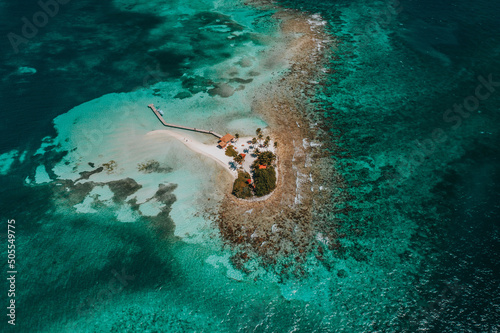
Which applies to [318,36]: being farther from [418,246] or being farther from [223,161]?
[418,246]

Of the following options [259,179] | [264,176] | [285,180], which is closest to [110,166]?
[259,179]

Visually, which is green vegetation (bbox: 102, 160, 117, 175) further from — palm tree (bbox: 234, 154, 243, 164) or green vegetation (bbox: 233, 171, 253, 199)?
green vegetation (bbox: 233, 171, 253, 199)


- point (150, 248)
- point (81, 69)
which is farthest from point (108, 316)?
point (81, 69)

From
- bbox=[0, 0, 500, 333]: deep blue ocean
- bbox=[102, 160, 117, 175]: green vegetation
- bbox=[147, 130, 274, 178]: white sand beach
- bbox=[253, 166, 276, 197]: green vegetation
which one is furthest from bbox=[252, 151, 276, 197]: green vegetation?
bbox=[102, 160, 117, 175]: green vegetation

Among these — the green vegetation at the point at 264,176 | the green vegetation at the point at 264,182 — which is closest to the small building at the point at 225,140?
the green vegetation at the point at 264,176

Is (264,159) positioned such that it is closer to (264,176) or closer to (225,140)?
(264,176)

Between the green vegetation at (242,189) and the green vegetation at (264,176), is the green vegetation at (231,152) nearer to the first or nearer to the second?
the green vegetation at (264,176)

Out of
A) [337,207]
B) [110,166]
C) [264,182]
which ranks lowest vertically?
[337,207]
